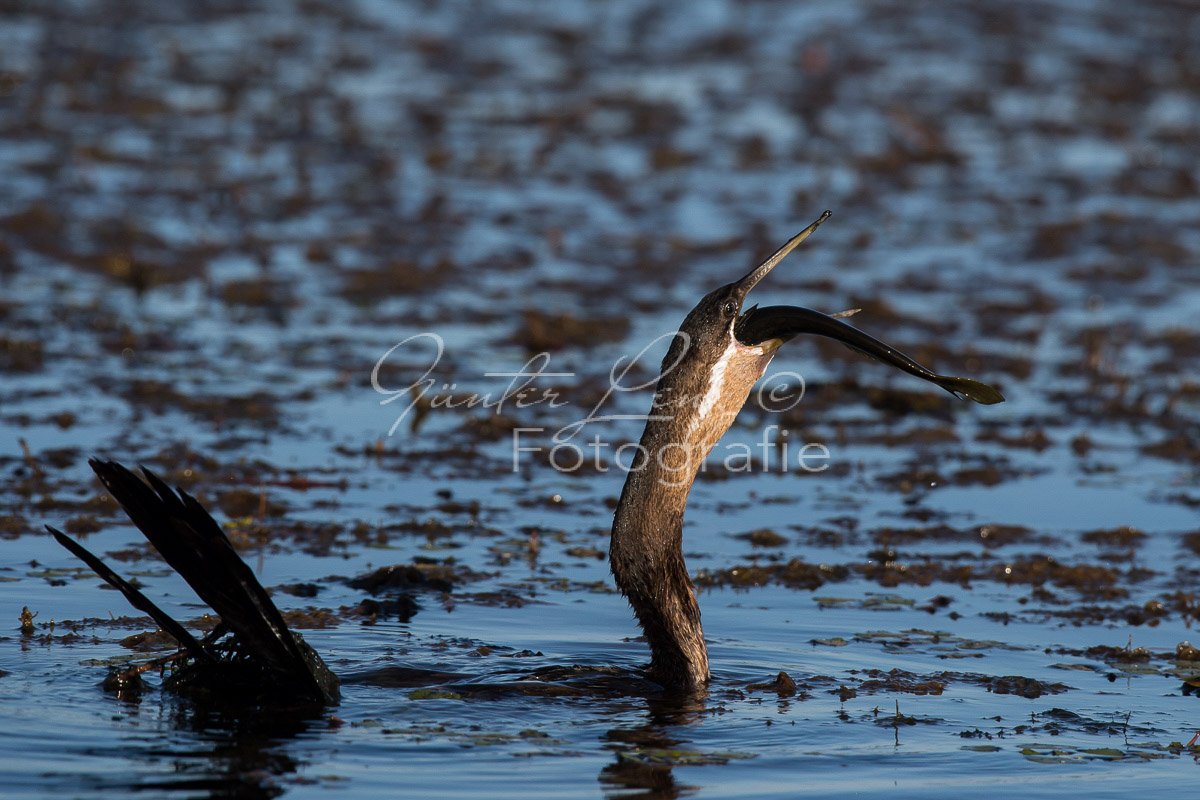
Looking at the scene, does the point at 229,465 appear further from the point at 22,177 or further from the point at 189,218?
the point at 22,177

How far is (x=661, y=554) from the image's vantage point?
5.89m

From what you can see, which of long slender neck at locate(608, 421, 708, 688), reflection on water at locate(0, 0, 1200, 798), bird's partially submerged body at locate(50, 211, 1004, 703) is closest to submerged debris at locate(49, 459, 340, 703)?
bird's partially submerged body at locate(50, 211, 1004, 703)

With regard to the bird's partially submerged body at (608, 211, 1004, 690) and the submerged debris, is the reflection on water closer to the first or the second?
the submerged debris

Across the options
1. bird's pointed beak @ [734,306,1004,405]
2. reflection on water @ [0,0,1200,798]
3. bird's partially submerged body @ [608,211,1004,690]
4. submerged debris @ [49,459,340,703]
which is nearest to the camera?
submerged debris @ [49,459,340,703]

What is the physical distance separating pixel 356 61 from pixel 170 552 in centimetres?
1770

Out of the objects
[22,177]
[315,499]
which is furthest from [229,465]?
[22,177]

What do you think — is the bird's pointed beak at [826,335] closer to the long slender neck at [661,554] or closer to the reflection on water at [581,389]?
the long slender neck at [661,554]

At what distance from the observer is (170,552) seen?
5250 mm

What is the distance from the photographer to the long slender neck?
5855mm

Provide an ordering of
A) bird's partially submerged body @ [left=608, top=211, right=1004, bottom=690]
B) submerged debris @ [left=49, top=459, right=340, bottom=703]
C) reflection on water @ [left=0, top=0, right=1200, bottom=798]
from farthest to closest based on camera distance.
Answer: bird's partially submerged body @ [left=608, top=211, right=1004, bottom=690] → reflection on water @ [left=0, top=0, right=1200, bottom=798] → submerged debris @ [left=49, top=459, right=340, bottom=703]

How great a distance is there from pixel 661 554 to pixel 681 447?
0.39 m

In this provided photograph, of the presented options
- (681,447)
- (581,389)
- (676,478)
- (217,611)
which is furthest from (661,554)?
(581,389)

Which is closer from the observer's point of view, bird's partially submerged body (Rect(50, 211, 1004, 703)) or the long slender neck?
bird's partially submerged body (Rect(50, 211, 1004, 703))

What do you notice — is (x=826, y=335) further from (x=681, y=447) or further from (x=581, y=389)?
(x=581, y=389)
